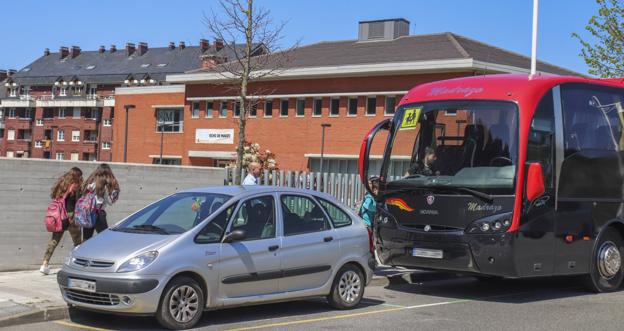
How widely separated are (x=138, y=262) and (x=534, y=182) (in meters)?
5.56

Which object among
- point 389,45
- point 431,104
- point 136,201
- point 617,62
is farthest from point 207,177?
point 389,45

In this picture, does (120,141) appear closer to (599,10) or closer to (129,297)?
(599,10)

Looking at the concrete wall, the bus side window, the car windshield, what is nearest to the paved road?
the car windshield

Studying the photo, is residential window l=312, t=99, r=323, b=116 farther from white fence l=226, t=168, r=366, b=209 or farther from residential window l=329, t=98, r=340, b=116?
white fence l=226, t=168, r=366, b=209

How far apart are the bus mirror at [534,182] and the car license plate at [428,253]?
154cm

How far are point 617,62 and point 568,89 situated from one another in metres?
13.7

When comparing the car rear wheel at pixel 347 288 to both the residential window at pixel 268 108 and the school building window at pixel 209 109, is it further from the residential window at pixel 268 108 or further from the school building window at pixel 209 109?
the school building window at pixel 209 109

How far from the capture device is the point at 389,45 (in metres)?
53.9

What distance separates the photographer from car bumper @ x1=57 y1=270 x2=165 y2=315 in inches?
320

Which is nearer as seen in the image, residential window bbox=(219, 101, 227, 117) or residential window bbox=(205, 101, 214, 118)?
residential window bbox=(219, 101, 227, 117)

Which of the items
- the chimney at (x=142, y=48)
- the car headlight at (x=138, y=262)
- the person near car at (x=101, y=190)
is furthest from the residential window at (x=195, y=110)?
the car headlight at (x=138, y=262)

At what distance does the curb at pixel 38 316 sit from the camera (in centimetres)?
867

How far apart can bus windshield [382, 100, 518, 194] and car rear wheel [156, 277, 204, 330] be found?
4521 millimetres

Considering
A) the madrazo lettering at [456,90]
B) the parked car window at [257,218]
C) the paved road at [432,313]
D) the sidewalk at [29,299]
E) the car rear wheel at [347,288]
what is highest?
the madrazo lettering at [456,90]
